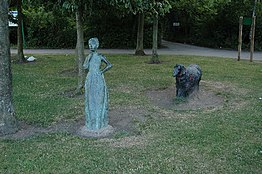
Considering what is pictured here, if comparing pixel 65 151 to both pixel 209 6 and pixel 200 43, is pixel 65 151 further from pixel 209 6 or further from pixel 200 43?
pixel 200 43

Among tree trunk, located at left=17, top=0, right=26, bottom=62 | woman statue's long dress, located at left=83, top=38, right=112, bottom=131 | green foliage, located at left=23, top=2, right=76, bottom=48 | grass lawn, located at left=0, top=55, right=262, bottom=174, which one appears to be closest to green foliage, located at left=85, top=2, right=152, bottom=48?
green foliage, located at left=23, top=2, right=76, bottom=48

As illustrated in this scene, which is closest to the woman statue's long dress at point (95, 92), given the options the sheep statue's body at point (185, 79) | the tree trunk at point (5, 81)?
the tree trunk at point (5, 81)

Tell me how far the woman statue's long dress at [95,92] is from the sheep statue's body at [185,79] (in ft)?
8.97

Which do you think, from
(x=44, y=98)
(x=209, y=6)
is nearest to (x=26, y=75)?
(x=44, y=98)

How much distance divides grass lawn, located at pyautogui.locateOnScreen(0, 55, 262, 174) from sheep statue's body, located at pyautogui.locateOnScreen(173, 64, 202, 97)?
854 millimetres

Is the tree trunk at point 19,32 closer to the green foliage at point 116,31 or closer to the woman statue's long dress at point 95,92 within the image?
the green foliage at point 116,31

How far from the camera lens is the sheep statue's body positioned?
8562 mm

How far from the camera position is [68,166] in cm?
492

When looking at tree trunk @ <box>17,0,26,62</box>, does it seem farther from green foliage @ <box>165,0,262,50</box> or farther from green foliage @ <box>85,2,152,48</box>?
green foliage @ <box>85,2,152,48</box>

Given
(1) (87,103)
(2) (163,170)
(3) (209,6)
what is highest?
(3) (209,6)

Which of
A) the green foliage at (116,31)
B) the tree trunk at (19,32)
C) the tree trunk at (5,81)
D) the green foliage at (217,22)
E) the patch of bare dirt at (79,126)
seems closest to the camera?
the tree trunk at (5,81)

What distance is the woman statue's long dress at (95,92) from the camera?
625cm

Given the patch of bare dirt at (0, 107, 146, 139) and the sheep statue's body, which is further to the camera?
the sheep statue's body

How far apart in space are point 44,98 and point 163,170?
5.03 m
